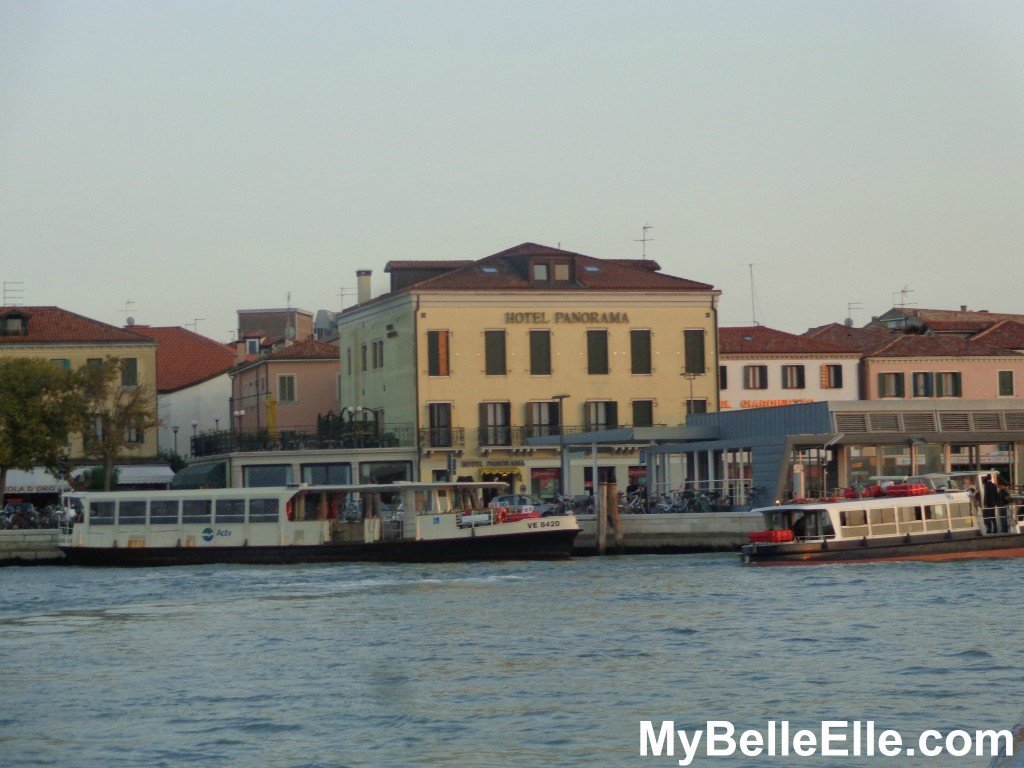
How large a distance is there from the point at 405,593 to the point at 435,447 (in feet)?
90.4

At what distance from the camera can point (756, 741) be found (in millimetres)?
20328

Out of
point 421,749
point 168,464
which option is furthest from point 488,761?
point 168,464

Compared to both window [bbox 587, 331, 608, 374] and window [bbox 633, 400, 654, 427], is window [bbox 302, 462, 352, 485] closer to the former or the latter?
window [bbox 587, 331, 608, 374]

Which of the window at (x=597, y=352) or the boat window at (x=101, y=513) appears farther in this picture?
the window at (x=597, y=352)

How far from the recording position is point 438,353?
224ft

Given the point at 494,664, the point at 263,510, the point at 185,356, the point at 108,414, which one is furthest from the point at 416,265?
the point at 494,664

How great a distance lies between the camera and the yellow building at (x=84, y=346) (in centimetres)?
7800

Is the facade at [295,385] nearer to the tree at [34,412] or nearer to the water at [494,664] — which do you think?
the tree at [34,412]

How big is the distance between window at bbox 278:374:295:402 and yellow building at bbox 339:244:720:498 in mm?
9199

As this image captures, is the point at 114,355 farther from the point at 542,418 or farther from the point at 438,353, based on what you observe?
the point at 542,418

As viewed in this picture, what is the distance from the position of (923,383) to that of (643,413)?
50.2 ft

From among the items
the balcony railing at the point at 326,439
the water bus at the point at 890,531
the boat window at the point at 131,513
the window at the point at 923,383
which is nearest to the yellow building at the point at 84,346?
the balcony railing at the point at 326,439

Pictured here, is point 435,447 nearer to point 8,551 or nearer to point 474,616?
point 8,551

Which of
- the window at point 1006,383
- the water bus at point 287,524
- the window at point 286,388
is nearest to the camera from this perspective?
the water bus at point 287,524
